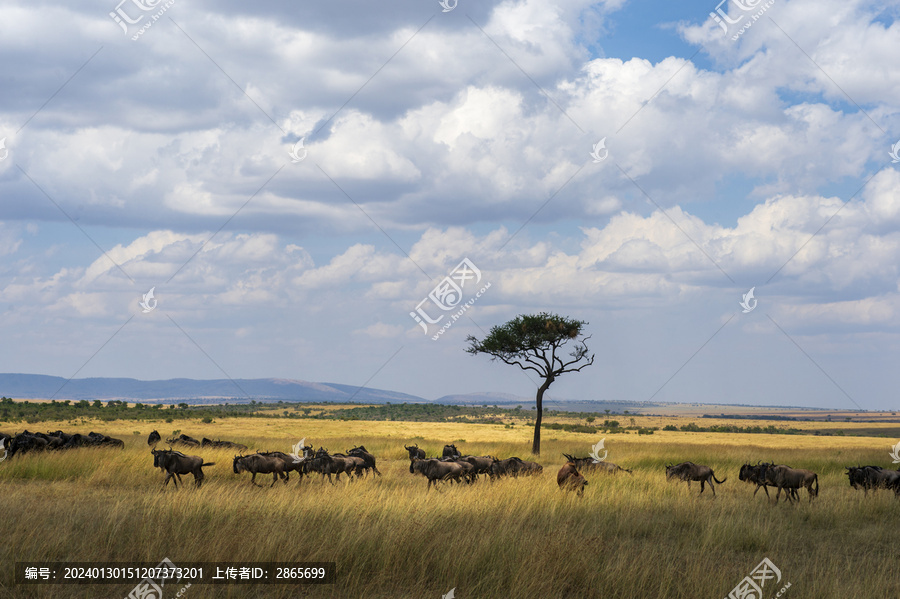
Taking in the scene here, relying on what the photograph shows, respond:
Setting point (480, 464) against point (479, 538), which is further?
point (480, 464)

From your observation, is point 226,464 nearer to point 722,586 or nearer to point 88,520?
point 88,520

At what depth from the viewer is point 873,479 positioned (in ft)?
59.7

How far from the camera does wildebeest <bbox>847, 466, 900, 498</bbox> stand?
17.7 meters

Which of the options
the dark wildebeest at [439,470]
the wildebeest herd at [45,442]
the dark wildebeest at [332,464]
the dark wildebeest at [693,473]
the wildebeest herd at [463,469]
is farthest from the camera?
the wildebeest herd at [45,442]

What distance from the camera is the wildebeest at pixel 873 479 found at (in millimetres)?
17688

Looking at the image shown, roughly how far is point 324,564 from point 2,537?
441 centimetres

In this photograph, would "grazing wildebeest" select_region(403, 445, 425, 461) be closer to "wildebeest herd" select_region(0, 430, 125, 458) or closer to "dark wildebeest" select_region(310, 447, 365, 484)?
"dark wildebeest" select_region(310, 447, 365, 484)

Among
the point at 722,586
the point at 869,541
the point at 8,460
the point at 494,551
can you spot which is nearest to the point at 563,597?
the point at 494,551

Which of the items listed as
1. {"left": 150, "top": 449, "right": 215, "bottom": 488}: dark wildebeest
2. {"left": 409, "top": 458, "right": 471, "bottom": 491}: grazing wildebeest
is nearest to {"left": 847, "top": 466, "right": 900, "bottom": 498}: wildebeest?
{"left": 409, "top": 458, "right": 471, "bottom": 491}: grazing wildebeest

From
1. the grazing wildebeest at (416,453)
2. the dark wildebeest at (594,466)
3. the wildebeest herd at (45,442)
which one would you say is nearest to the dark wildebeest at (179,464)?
the wildebeest herd at (45,442)

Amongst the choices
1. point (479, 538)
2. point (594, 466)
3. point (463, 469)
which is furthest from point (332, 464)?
point (479, 538)

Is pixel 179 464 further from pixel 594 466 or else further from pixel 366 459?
pixel 594 466

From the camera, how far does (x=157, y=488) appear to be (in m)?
15.4

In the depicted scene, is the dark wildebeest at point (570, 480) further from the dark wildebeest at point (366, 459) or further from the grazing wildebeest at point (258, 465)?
the grazing wildebeest at point (258, 465)
